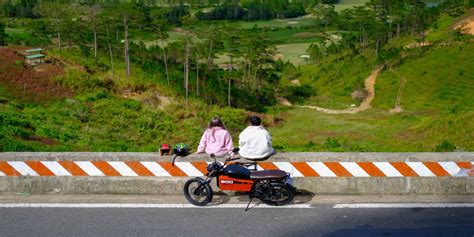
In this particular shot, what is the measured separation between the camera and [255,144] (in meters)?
9.44

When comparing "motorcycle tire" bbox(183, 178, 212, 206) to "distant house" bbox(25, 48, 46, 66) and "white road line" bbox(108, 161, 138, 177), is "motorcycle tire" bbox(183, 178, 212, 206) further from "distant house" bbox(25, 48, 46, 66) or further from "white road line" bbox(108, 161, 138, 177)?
"distant house" bbox(25, 48, 46, 66)

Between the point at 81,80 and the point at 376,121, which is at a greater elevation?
the point at 81,80

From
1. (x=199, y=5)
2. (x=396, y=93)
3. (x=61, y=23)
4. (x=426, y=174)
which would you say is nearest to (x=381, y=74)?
(x=396, y=93)

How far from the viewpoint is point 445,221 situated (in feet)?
26.5

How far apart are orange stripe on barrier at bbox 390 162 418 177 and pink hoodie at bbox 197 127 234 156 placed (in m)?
2.73

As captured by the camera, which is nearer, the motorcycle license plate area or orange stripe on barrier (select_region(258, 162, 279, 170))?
the motorcycle license plate area

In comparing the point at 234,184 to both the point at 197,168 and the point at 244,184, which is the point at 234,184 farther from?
the point at 197,168

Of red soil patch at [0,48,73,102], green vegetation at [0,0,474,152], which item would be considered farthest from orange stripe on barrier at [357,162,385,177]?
red soil patch at [0,48,73,102]

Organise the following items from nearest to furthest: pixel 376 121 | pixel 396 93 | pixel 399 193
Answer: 1. pixel 399 193
2. pixel 376 121
3. pixel 396 93

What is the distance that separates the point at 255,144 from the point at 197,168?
1.03 metres

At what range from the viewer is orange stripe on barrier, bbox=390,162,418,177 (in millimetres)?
9281

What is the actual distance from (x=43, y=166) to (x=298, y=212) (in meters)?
4.27

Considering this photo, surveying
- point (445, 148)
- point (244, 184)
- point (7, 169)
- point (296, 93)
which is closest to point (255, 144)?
point (244, 184)

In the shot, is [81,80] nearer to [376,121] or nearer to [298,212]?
[376,121]
